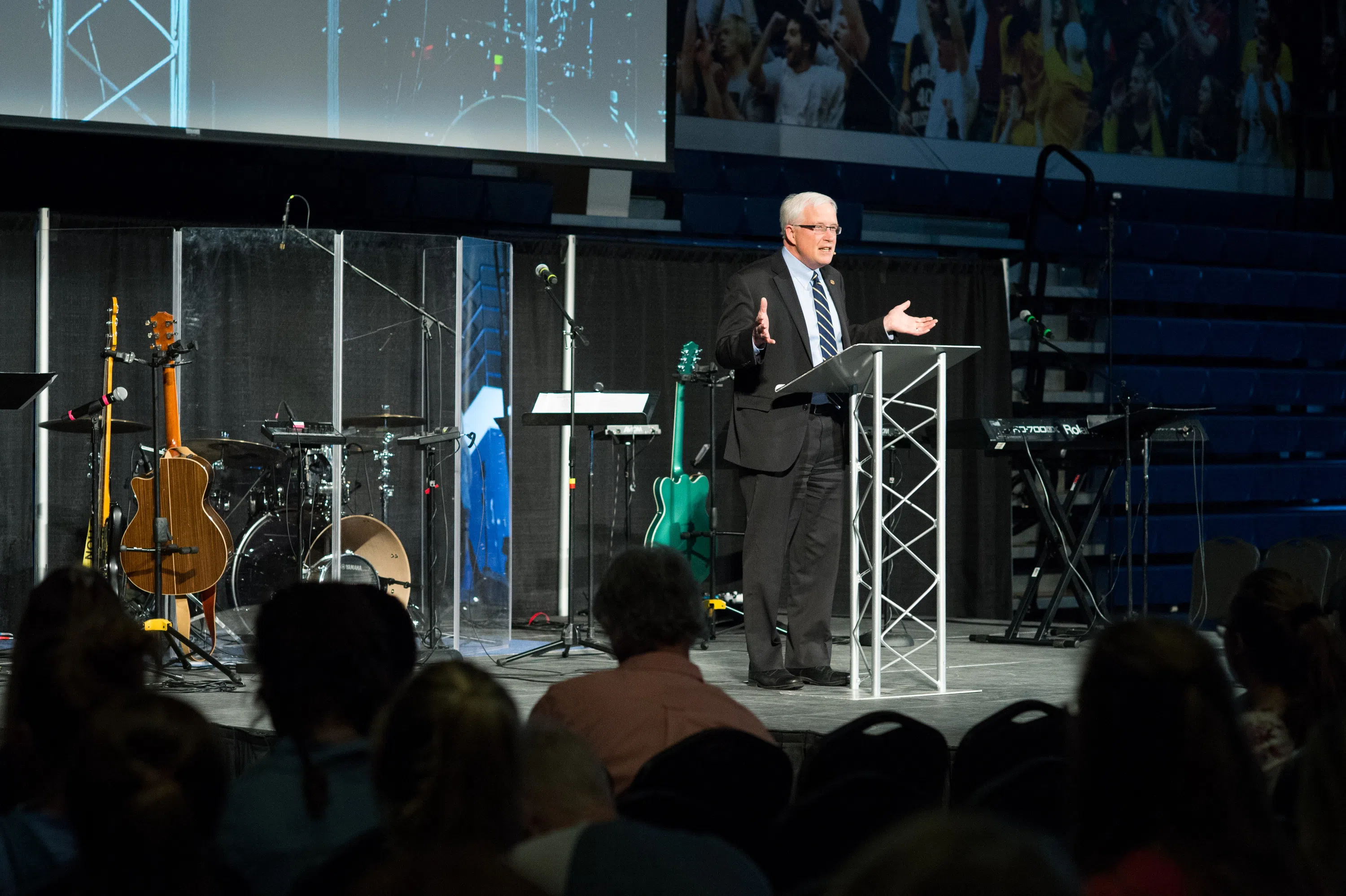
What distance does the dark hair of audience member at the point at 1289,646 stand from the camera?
2490 mm

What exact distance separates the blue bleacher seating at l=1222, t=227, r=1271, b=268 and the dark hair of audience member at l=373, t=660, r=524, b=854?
33.0 feet

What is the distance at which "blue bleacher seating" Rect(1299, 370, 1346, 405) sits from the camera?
1009cm

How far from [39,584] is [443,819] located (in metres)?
1.46

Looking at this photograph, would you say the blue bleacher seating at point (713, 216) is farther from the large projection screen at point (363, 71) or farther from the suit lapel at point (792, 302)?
the suit lapel at point (792, 302)

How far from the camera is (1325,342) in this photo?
1017 cm

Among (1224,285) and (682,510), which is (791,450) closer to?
(682,510)

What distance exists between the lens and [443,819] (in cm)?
139

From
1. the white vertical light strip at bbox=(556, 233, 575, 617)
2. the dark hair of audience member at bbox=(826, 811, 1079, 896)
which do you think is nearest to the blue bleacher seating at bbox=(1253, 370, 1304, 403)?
the white vertical light strip at bbox=(556, 233, 575, 617)

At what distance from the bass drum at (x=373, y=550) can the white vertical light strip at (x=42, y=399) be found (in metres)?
1.81

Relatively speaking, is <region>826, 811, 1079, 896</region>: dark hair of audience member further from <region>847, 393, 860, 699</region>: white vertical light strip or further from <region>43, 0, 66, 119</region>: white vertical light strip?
<region>43, 0, 66, 119</region>: white vertical light strip

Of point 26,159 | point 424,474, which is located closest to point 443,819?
point 424,474

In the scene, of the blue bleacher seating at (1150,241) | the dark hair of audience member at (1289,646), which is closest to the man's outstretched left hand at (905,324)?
the dark hair of audience member at (1289,646)

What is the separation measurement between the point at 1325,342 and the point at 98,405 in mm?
8370

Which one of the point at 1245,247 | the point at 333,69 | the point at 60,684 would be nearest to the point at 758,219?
the point at 333,69
